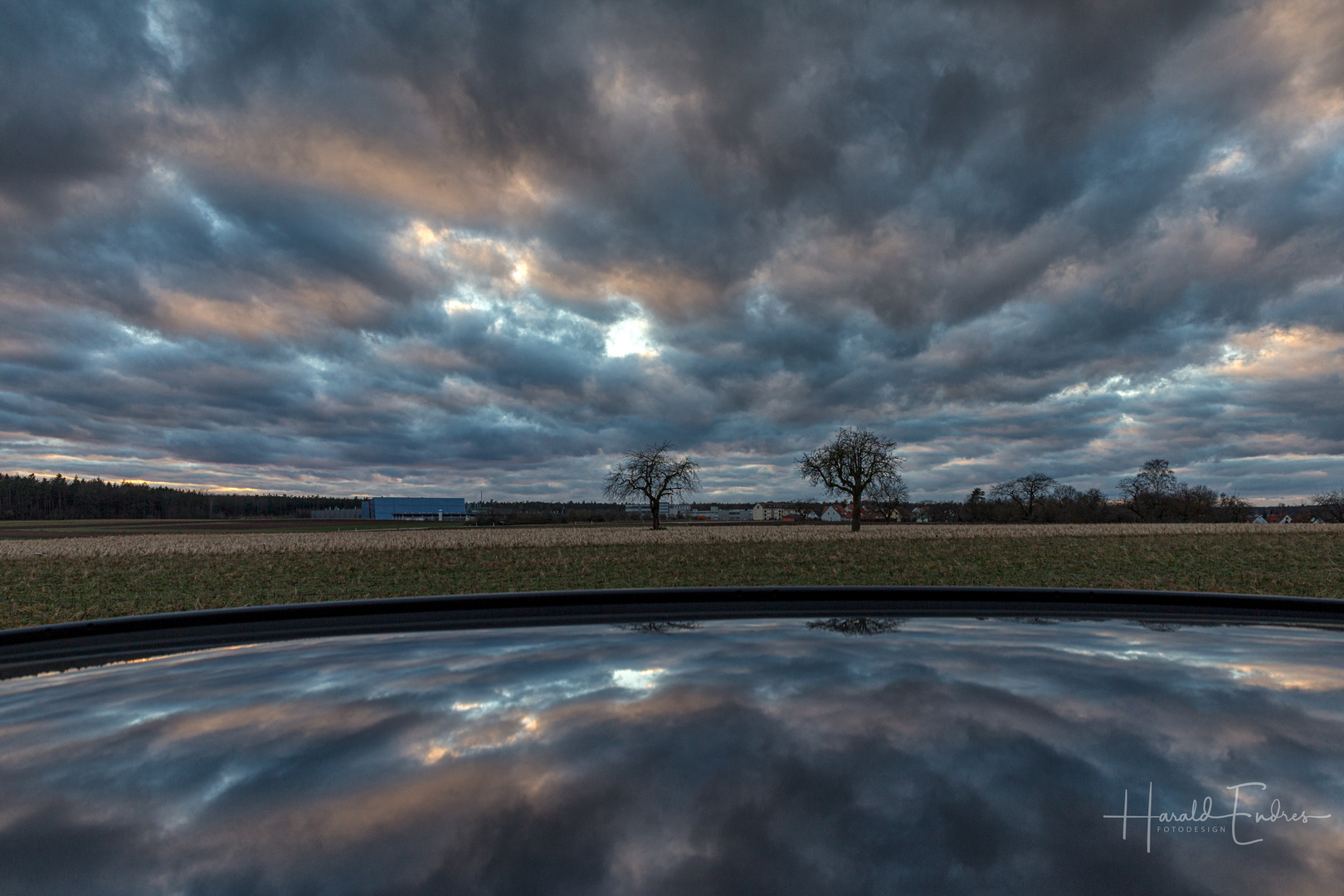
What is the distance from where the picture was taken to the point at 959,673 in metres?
2.98

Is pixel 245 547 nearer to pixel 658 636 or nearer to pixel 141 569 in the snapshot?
pixel 141 569

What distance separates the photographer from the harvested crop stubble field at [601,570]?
44.6 feet

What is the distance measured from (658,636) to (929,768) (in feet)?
7.32

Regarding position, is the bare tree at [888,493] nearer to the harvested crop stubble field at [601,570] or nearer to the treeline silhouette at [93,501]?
the harvested crop stubble field at [601,570]

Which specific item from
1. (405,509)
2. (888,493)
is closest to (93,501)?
(405,509)

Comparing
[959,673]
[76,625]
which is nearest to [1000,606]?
[959,673]
